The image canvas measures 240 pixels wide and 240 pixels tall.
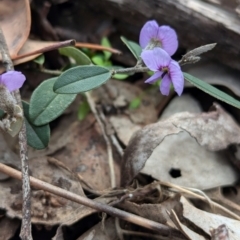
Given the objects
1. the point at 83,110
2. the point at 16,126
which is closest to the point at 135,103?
the point at 83,110

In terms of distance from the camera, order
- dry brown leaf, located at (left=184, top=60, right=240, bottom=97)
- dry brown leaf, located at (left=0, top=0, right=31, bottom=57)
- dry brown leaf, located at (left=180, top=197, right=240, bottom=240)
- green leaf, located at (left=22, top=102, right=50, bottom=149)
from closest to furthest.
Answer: dry brown leaf, located at (left=180, top=197, right=240, bottom=240), green leaf, located at (left=22, top=102, right=50, bottom=149), dry brown leaf, located at (left=0, top=0, right=31, bottom=57), dry brown leaf, located at (left=184, top=60, right=240, bottom=97)

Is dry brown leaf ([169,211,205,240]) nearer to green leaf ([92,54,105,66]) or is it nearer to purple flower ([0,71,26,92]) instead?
purple flower ([0,71,26,92])

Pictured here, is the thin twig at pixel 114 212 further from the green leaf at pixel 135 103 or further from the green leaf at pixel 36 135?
the green leaf at pixel 135 103

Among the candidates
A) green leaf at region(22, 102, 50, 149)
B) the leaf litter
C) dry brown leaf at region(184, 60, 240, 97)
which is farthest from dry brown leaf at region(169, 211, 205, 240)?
dry brown leaf at region(184, 60, 240, 97)

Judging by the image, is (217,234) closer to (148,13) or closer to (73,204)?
(73,204)

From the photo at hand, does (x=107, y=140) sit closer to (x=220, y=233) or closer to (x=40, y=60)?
(x=40, y=60)

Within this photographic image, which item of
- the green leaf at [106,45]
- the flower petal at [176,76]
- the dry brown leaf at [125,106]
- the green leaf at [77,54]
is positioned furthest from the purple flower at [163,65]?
the green leaf at [106,45]
